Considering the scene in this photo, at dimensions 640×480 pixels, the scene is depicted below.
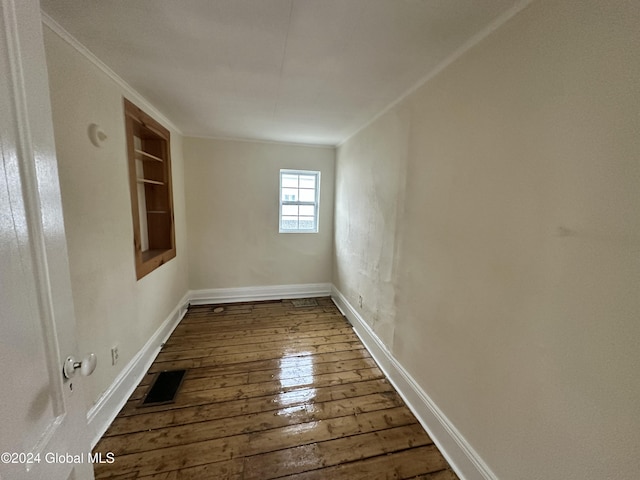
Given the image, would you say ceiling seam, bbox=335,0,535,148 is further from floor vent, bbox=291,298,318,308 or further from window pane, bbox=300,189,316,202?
floor vent, bbox=291,298,318,308

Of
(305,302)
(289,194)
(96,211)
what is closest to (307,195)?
(289,194)

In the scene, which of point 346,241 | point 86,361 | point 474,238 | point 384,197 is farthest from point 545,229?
point 346,241

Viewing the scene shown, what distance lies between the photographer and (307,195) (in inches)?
152

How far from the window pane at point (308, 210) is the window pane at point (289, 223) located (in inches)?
6.0

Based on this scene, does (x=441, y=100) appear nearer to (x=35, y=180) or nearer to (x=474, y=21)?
(x=474, y=21)

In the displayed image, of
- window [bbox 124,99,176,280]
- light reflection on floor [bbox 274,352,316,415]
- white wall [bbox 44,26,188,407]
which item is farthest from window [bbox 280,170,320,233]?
white wall [bbox 44,26,188,407]

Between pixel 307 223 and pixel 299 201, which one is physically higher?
pixel 299 201

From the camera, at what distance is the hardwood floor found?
142cm

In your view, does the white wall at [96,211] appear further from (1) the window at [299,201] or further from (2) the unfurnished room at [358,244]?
(1) the window at [299,201]

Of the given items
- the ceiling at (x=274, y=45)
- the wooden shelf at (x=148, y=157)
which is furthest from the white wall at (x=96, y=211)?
the wooden shelf at (x=148, y=157)

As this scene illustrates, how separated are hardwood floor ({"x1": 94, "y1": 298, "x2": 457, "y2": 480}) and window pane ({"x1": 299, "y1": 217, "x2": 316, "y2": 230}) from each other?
5.72 ft

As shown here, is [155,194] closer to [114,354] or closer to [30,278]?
[114,354]

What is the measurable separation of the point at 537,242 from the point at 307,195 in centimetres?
309

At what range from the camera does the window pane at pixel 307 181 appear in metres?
3.81
